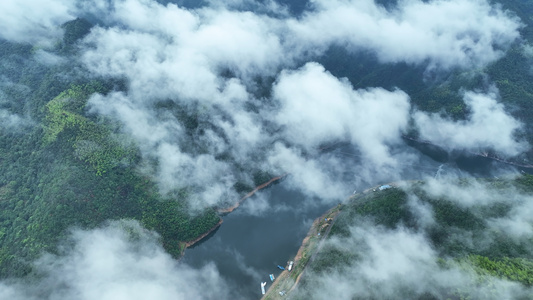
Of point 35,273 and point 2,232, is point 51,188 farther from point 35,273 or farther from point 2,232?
point 35,273

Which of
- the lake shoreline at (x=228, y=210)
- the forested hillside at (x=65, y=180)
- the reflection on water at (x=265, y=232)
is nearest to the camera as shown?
the forested hillside at (x=65, y=180)

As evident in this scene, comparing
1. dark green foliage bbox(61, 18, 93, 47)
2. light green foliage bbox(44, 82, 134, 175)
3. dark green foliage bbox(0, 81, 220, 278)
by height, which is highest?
dark green foliage bbox(61, 18, 93, 47)

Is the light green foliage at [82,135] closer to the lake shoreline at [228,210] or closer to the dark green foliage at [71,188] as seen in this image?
the dark green foliage at [71,188]

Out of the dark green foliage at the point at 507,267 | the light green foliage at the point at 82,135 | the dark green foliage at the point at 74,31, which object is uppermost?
the dark green foliage at the point at 507,267

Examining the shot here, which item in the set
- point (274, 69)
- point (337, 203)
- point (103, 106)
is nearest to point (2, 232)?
point (103, 106)

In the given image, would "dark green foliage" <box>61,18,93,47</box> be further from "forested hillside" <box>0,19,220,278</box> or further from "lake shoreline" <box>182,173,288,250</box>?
"lake shoreline" <box>182,173,288,250</box>

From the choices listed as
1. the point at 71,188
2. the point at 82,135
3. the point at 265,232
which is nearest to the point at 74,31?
the point at 82,135

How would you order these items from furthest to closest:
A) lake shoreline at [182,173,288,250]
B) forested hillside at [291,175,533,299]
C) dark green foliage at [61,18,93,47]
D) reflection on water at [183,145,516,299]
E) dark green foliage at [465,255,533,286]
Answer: dark green foliage at [61,18,93,47], lake shoreline at [182,173,288,250], reflection on water at [183,145,516,299], forested hillside at [291,175,533,299], dark green foliage at [465,255,533,286]

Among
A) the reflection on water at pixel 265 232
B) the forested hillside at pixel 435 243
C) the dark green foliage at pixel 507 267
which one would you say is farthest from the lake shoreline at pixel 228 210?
the dark green foliage at pixel 507 267

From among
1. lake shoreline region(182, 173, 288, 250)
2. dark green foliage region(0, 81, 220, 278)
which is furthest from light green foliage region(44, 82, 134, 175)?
lake shoreline region(182, 173, 288, 250)

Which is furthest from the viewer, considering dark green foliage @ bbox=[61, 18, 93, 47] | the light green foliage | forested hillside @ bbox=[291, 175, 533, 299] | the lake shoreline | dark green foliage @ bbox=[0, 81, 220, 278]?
dark green foliage @ bbox=[61, 18, 93, 47]

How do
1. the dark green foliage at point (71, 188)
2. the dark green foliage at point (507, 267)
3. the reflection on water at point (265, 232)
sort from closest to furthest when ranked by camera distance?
1. the dark green foliage at point (507, 267)
2. the dark green foliage at point (71, 188)
3. the reflection on water at point (265, 232)

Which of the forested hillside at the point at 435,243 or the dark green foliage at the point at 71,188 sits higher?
the forested hillside at the point at 435,243
